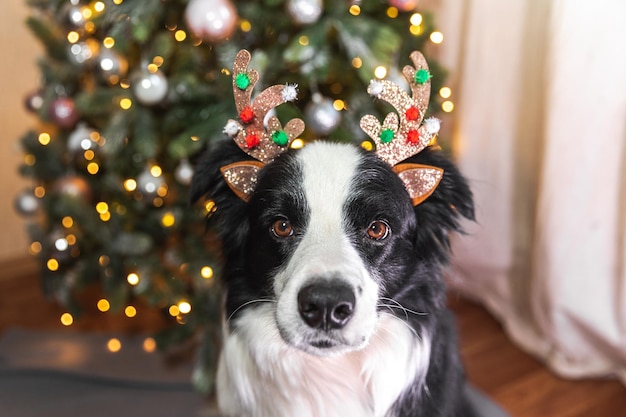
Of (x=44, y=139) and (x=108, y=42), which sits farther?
(x=44, y=139)

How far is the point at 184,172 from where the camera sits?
213 centimetres

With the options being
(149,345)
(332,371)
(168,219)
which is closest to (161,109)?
(168,219)

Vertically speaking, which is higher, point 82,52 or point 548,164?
point 82,52

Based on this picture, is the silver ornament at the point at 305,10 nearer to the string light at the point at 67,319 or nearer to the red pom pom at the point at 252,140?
the red pom pom at the point at 252,140

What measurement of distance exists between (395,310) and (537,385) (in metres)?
1.12

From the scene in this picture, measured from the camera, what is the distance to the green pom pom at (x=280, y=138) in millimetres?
1466

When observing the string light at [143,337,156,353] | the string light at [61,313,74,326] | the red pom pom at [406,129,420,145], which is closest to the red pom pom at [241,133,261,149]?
the red pom pom at [406,129,420,145]

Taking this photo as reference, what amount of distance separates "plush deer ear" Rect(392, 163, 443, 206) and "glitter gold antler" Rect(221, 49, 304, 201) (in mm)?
267

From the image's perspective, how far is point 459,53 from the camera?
2818 mm

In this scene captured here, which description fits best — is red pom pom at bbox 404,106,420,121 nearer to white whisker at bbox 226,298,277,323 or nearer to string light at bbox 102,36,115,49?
white whisker at bbox 226,298,277,323

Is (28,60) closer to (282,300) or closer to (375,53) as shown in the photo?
(375,53)

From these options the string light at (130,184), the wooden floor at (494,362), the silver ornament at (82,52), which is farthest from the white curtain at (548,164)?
the silver ornament at (82,52)

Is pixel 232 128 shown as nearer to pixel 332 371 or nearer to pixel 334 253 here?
pixel 334 253

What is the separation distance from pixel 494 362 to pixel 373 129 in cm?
142
